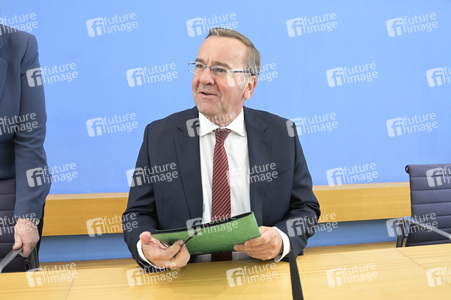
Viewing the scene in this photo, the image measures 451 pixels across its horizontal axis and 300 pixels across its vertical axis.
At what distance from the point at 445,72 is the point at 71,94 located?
3514 mm

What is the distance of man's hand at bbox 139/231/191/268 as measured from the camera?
1289mm

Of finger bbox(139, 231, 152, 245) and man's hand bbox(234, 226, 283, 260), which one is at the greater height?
finger bbox(139, 231, 152, 245)

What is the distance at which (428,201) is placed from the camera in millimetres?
2361

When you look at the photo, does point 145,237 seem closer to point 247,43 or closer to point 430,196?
point 247,43

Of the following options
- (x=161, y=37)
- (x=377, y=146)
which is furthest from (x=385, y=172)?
(x=161, y=37)

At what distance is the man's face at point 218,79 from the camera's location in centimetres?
167
